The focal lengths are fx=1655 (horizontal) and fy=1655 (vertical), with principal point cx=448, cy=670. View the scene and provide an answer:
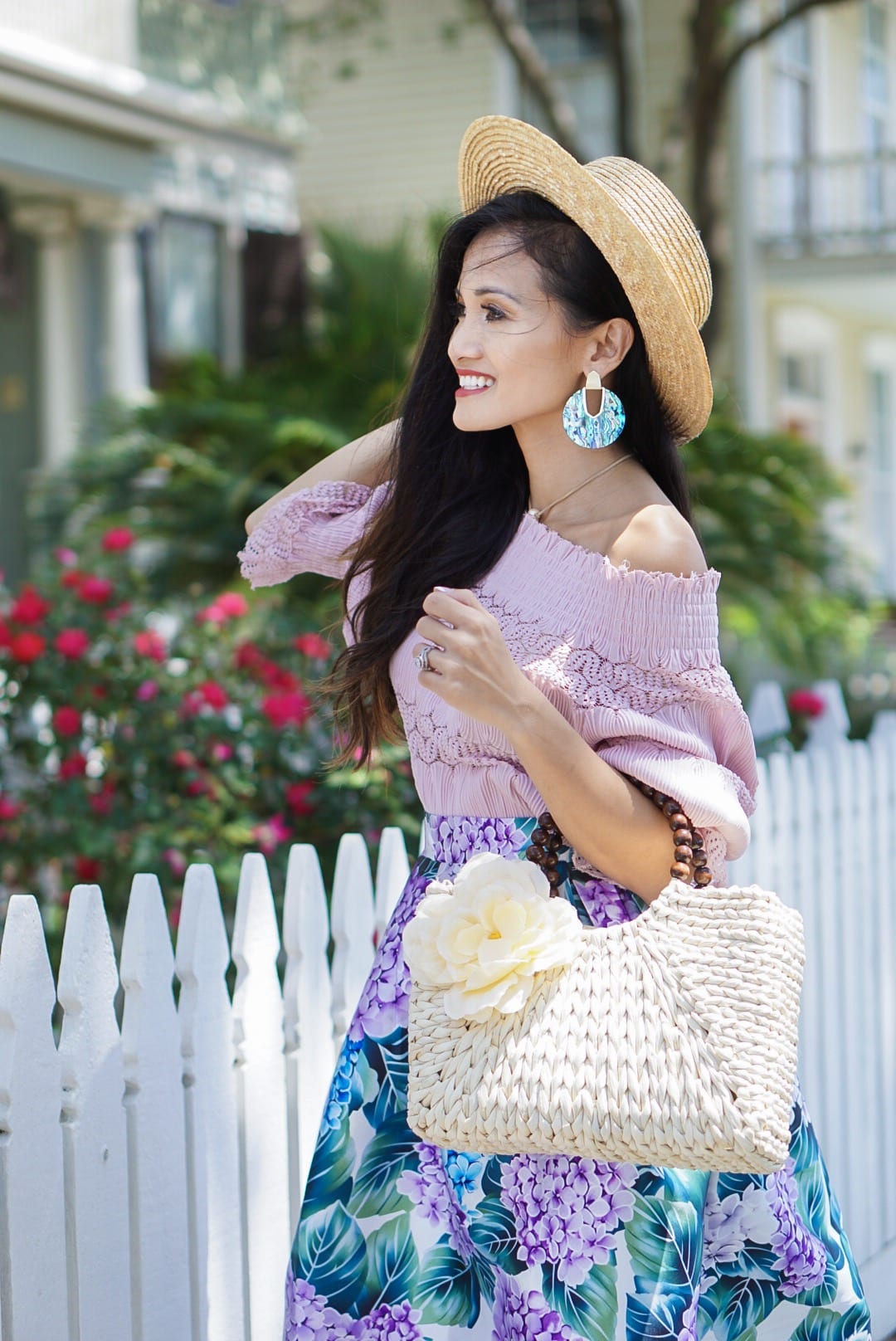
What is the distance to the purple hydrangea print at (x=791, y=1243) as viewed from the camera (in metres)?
1.86

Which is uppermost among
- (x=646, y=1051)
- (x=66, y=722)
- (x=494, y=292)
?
(x=494, y=292)

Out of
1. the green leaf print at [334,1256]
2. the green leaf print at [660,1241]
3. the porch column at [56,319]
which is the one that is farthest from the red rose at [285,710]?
the porch column at [56,319]

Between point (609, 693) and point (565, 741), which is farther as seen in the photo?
point (609, 693)

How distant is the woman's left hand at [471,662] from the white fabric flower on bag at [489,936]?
0.16 m

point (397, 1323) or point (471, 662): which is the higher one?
point (471, 662)

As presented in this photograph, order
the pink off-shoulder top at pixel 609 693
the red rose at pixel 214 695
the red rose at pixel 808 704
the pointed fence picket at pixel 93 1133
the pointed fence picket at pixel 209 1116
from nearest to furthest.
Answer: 1. the pink off-shoulder top at pixel 609 693
2. the pointed fence picket at pixel 93 1133
3. the pointed fence picket at pixel 209 1116
4. the red rose at pixel 214 695
5. the red rose at pixel 808 704

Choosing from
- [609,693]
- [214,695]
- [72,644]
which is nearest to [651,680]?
[609,693]

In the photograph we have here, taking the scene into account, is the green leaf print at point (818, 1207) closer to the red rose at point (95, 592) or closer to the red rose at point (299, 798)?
the red rose at point (299, 798)

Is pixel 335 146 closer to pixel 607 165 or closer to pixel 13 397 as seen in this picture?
pixel 13 397

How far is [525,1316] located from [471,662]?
27.5 inches

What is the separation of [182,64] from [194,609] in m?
7.18

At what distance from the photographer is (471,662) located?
1.74 m

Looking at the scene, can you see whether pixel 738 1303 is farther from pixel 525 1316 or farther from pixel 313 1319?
pixel 313 1319

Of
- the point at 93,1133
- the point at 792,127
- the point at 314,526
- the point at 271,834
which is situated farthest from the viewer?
the point at 792,127
